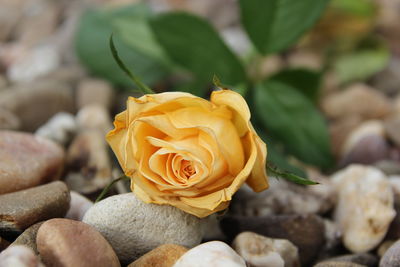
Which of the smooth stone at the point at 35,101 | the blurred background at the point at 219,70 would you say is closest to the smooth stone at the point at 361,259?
the blurred background at the point at 219,70

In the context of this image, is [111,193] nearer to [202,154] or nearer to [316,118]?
[202,154]

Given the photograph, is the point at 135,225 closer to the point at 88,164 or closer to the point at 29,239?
the point at 29,239

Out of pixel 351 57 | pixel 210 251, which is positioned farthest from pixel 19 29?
pixel 210 251

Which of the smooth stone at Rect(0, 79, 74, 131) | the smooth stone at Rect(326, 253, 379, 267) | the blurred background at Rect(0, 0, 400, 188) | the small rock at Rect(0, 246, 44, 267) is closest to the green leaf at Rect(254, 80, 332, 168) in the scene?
the blurred background at Rect(0, 0, 400, 188)

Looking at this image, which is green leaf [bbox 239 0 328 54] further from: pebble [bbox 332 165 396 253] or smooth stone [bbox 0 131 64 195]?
smooth stone [bbox 0 131 64 195]

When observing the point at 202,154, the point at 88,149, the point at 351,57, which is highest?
the point at 202,154

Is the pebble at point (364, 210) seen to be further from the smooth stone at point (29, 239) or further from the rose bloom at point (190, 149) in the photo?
the smooth stone at point (29, 239)

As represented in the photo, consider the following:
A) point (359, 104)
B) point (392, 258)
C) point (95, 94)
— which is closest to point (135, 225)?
point (392, 258)
